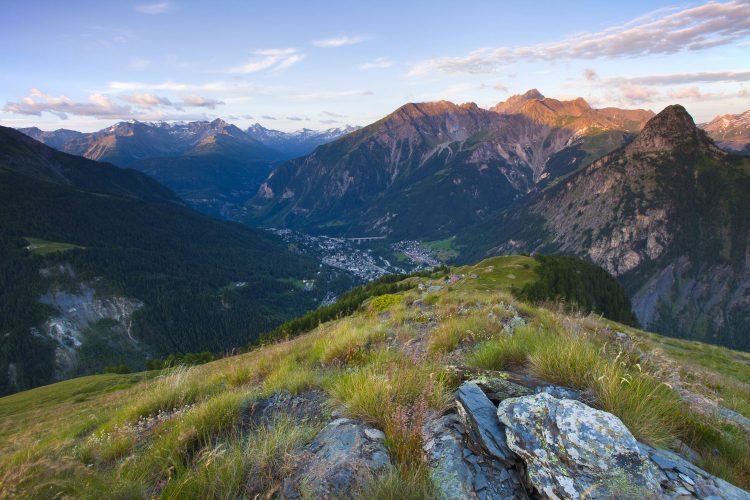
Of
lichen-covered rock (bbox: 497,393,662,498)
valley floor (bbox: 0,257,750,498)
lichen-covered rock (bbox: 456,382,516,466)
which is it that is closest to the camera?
lichen-covered rock (bbox: 497,393,662,498)

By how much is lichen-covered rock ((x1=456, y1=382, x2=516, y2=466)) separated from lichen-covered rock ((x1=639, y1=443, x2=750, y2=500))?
153 cm

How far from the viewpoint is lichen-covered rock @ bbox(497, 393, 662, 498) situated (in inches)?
144

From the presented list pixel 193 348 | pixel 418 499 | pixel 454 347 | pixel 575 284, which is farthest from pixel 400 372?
pixel 193 348

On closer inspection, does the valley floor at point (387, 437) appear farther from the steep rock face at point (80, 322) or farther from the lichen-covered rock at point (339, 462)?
the steep rock face at point (80, 322)

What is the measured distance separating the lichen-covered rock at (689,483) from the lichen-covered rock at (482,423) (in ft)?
5.04

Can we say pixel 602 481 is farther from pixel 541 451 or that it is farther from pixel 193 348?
pixel 193 348

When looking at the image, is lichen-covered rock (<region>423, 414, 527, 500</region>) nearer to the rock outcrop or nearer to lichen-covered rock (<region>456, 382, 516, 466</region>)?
the rock outcrop

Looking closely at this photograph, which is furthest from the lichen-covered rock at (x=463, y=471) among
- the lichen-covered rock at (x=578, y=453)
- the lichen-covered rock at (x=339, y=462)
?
the lichen-covered rock at (x=339, y=462)

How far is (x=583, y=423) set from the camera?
4156 mm

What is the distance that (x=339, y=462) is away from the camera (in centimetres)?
436

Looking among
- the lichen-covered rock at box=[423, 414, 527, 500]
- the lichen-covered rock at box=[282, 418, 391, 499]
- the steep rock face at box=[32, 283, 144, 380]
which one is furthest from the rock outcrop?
the steep rock face at box=[32, 283, 144, 380]

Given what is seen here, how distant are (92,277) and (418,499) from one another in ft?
790

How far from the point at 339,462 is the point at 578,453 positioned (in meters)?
2.75

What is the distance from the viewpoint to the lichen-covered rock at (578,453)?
366 centimetres
